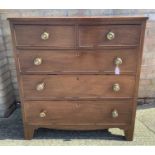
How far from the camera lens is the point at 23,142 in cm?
203

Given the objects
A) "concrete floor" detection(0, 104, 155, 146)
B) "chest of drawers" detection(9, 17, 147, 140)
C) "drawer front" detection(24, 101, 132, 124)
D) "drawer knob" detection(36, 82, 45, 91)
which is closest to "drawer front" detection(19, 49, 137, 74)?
"chest of drawers" detection(9, 17, 147, 140)

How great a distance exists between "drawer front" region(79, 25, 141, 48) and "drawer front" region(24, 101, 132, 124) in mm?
514

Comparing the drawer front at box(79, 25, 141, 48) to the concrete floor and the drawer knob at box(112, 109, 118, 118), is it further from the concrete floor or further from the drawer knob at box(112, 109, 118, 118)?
the concrete floor

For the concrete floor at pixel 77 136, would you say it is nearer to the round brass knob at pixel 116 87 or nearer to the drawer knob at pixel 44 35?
the round brass knob at pixel 116 87

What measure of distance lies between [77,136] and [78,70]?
71cm

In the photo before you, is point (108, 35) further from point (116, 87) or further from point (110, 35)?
point (116, 87)

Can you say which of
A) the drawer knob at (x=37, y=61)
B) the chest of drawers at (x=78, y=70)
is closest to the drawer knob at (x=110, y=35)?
the chest of drawers at (x=78, y=70)

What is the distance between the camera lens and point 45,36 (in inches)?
64.4

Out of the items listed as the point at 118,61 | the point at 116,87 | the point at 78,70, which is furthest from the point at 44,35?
the point at 116,87

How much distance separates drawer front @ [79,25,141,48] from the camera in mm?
1630

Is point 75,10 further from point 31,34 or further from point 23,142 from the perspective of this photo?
point 23,142

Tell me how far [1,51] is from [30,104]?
0.79 metres

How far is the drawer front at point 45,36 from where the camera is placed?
1.64 metres
